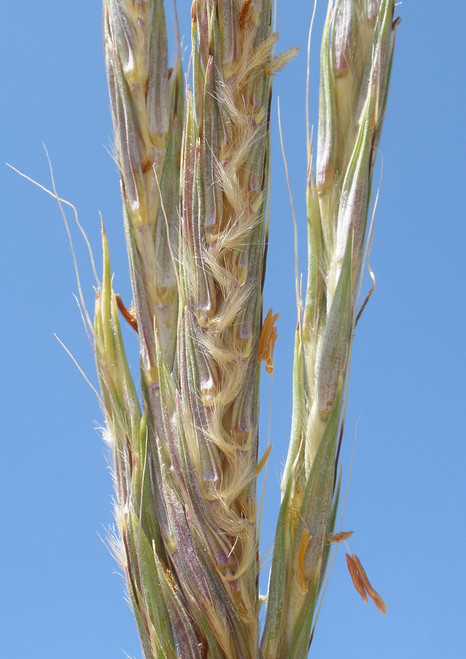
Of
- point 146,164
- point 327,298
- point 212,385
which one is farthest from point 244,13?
point 212,385

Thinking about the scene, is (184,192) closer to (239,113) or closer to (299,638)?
(239,113)

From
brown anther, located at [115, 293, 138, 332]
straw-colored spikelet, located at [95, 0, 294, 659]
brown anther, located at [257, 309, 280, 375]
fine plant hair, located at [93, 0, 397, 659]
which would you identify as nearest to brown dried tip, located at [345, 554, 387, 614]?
fine plant hair, located at [93, 0, 397, 659]

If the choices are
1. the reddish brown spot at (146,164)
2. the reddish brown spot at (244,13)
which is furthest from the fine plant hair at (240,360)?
the reddish brown spot at (146,164)

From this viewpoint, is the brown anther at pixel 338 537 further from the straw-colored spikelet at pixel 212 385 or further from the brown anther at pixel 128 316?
the brown anther at pixel 128 316

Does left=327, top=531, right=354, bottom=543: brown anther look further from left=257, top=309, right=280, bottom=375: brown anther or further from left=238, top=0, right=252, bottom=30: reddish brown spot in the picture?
left=238, top=0, right=252, bottom=30: reddish brown spot

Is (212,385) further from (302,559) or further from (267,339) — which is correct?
(302,559)

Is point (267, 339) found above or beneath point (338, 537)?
above
